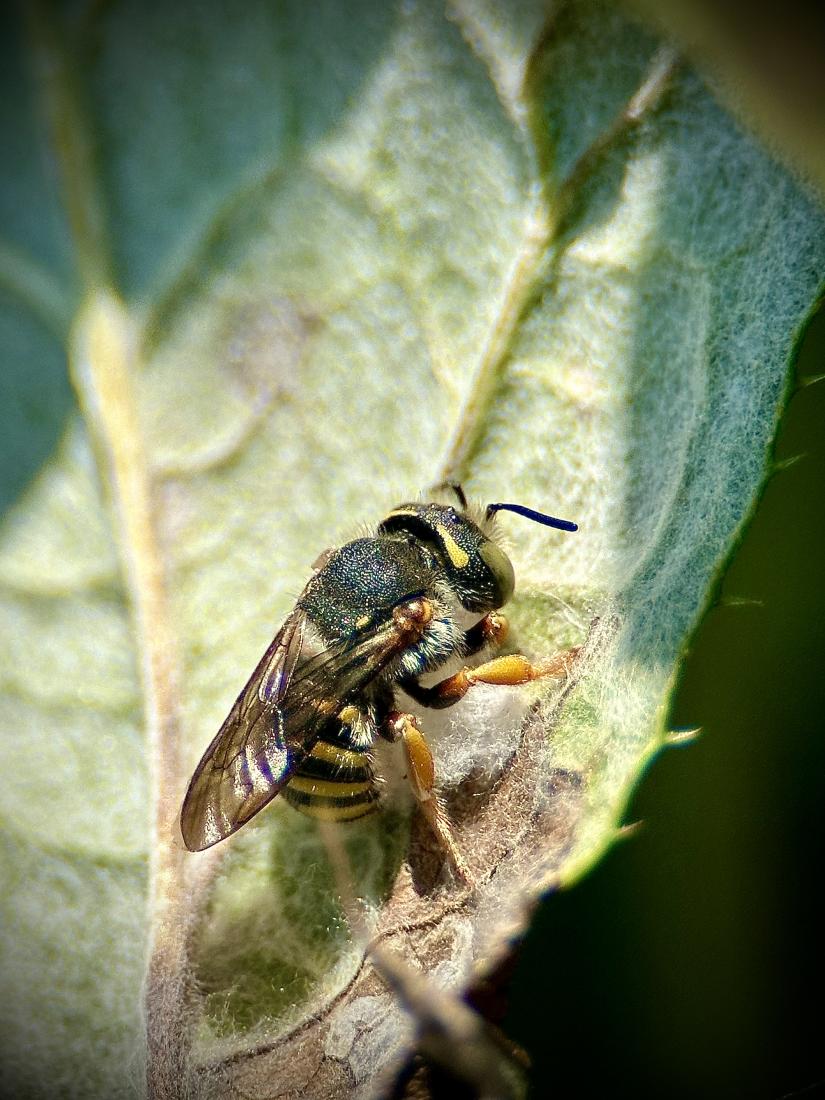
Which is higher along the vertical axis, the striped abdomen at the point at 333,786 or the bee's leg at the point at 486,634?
the bee's leg at the point at 486,634

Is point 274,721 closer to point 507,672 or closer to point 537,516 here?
point 507,672

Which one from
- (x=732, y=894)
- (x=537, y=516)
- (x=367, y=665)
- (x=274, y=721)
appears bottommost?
(x=732, y=894)

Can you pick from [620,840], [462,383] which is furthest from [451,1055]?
[462,383]

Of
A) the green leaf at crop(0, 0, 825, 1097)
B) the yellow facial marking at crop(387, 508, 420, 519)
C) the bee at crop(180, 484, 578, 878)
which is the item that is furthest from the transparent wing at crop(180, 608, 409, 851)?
the yellow facial marking at crop(387, 508, 420, 519)

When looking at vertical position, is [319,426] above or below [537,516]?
above

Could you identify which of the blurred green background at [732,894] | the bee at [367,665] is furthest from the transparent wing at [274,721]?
the blurred green background at [732,894]

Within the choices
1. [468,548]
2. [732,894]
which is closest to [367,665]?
[468,548]

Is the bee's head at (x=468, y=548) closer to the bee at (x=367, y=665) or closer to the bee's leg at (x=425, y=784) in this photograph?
the bee at (x=367, y=665)
